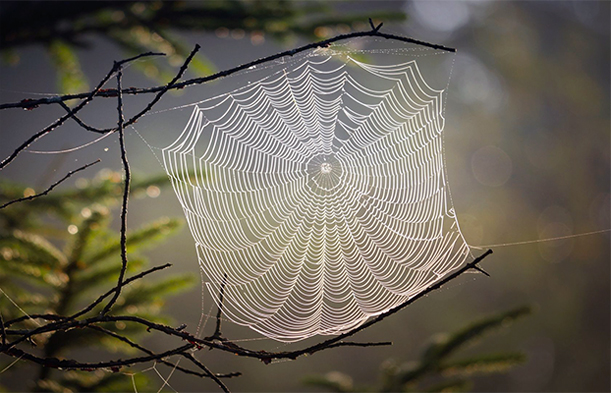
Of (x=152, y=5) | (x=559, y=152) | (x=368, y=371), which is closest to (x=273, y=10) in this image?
(x=152, y=5)

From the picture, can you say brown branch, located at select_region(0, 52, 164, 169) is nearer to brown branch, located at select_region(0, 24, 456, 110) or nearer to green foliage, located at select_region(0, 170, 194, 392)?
brown branch, located at select_region(0, 24, 456, 110)

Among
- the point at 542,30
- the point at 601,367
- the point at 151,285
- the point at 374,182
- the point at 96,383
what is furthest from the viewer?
the point at 542,30

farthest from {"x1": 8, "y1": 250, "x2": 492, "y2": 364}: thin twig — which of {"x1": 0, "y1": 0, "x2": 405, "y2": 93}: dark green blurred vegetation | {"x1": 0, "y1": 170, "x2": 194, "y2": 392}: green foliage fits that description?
{"x1": 0, "y1": 0, "x2": 405, "y2": 93}: dark green blurred vegetation

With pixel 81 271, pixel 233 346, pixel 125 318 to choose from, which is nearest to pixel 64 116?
pixel 125 318

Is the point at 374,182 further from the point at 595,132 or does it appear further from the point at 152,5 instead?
the point at 595,132

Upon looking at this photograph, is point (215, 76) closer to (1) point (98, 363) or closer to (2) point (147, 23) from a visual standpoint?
(1) point (98, 363)

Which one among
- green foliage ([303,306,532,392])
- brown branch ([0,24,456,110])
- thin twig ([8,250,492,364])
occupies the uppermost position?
brown branch ([0,24,456,110])

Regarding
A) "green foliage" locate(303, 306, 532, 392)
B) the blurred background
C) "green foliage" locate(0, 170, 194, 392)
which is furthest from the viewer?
the blurred background
